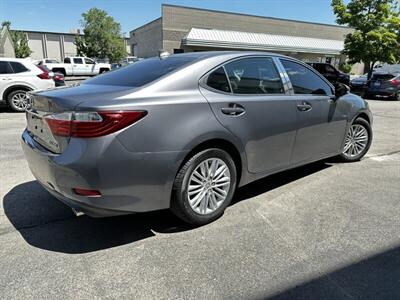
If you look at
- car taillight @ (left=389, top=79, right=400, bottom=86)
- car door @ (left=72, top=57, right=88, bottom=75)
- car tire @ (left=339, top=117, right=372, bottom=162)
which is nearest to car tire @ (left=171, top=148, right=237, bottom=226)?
car tire @ (left=339, top=117, right=372, bottom=162)

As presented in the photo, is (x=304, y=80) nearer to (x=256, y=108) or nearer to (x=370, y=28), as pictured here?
(x=256, y=108)

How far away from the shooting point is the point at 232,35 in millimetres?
38594

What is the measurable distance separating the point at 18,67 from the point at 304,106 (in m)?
9.15

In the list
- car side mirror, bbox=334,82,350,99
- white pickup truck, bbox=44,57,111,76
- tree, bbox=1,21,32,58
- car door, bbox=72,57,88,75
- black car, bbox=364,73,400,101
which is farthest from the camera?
tree, bbox=1,21,32,58

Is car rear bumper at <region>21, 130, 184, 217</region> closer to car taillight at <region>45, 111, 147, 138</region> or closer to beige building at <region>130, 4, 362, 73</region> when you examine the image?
car taillight at <region>45, 111, 147, 138</region>

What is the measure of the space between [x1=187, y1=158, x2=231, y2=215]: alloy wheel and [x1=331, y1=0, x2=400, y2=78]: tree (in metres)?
19.6

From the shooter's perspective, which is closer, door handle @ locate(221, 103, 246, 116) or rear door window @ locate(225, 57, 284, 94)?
door handle @ locate(221, 103, 246, 116)

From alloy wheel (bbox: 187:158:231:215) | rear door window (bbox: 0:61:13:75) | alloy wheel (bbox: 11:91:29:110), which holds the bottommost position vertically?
alloy wheel (bbox: 11:91:29:110)

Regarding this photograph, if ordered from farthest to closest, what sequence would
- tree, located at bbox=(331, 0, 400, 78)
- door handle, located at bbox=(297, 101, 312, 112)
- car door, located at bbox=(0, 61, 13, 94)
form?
1. tree, located at bbox=(331, 0, 400, 78)
2. car door, located at bbox=(0, 61, 13, 94)
3. door handle, located at bbox=(297, 101, 312, 112)

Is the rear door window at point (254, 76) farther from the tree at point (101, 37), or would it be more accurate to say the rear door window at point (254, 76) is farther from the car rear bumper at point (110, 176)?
the tree at point (101, 37)

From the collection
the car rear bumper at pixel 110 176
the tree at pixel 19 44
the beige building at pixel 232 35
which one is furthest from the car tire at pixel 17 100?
the tree at pixel 19 44

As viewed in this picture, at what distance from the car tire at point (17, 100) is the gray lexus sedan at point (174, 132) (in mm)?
7784

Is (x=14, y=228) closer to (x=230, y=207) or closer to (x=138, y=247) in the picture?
(x=138, y=247)

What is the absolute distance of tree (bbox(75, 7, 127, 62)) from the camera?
4191 centimetres
